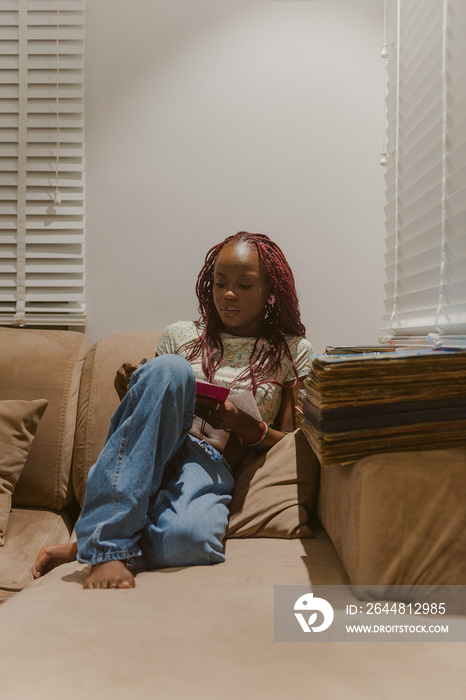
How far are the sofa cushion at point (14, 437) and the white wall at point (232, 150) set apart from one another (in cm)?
54

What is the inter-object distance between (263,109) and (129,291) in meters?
0.84

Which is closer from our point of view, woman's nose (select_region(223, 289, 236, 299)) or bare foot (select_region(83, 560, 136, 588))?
bare foot (select_region(83, 560, 136, 588))

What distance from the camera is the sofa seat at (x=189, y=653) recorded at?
2.58 feet

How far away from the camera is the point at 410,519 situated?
1088mm

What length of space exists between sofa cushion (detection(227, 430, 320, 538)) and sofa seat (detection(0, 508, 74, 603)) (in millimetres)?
522

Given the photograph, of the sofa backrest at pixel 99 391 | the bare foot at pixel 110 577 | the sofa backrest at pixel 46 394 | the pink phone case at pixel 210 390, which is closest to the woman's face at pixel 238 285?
the sofa backrest at pixel 99 391

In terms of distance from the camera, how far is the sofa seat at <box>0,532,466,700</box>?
786 mm

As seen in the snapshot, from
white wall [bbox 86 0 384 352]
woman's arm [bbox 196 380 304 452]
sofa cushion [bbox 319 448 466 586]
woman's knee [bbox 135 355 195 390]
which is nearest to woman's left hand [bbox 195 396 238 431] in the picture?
woman's arm [bbox 196 380 304 452]

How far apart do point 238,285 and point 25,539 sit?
948 millimetres

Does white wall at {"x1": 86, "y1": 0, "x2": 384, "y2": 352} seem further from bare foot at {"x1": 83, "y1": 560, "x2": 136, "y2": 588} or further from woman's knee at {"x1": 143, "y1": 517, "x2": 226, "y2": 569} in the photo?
bare foot at {"x1": 83, "y1": 560, "x2": 136, "y2": 588}

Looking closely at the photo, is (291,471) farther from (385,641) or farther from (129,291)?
(129,291)

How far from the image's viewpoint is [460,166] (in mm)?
1434

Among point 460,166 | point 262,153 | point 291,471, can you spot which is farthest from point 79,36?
point 291,471

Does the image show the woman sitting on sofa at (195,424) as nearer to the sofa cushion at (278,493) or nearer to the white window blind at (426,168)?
the sofa cushion at (278,493)
